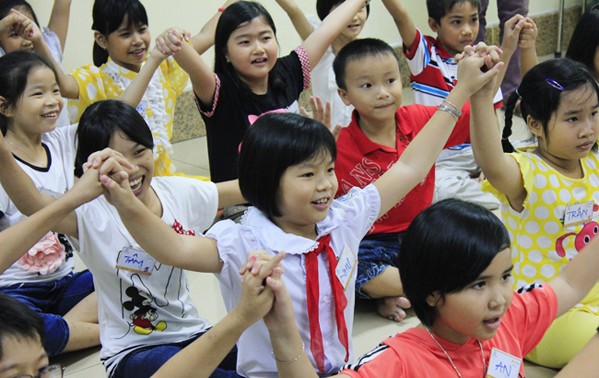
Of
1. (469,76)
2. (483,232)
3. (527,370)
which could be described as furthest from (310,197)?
(527,370)

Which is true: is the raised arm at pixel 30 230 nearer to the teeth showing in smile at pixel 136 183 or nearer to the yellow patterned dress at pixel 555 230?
the teeth showing in smile at pixel 136 183

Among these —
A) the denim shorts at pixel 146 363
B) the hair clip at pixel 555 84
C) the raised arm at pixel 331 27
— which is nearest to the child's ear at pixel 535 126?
the hair clip at pixel 555 84

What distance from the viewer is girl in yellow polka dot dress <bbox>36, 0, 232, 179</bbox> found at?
9.50ft

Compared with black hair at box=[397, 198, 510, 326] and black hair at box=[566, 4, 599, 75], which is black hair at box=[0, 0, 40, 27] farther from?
black hair at box=[397, 198, 510, 326]

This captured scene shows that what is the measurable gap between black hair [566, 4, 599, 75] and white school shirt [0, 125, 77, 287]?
168cm

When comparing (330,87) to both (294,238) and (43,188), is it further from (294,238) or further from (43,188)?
(294,238)

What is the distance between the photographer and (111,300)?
73.7 inches

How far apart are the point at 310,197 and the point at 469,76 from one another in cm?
47

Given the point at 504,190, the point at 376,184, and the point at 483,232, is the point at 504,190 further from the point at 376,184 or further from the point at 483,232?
the point at 483,232

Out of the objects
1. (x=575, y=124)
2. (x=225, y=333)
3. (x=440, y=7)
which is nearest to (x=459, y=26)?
(x=440, y=7)

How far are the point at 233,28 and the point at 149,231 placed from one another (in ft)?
4.28

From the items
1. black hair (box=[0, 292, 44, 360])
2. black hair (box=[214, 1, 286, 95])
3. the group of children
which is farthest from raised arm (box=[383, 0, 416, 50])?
black hair (box=[0, 292, 44, 360])

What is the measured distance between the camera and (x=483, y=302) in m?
1.35

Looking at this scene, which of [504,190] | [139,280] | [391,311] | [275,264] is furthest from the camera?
[391,311]
